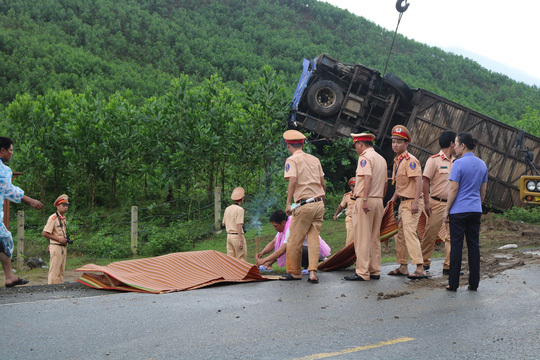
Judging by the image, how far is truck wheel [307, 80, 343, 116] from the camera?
63.9 feet

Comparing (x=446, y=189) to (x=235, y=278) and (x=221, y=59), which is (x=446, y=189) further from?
(x=221, y=59)

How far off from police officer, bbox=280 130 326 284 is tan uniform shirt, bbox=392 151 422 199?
120 cm

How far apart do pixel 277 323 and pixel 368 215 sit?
10.5 ft

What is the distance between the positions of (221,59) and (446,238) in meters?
59.1

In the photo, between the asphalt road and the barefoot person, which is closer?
the asphalt road

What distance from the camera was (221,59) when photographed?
66000mm

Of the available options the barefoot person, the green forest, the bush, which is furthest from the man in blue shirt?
the green forest

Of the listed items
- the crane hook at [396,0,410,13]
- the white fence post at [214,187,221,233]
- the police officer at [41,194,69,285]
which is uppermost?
the crane hook at [396,0,410,13]

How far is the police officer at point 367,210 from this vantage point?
842cm

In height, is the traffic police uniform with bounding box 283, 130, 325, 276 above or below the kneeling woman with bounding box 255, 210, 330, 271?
above

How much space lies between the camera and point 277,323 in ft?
18.8

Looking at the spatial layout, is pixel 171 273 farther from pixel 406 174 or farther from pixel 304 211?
pixel 406 174

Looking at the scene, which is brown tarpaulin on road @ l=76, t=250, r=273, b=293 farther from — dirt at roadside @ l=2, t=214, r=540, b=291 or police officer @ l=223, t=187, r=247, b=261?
police officer @ l=223, t=187, r=247, b=261

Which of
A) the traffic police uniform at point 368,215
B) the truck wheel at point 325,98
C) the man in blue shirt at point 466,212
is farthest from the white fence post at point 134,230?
the man in blue shirt at point 466,212
